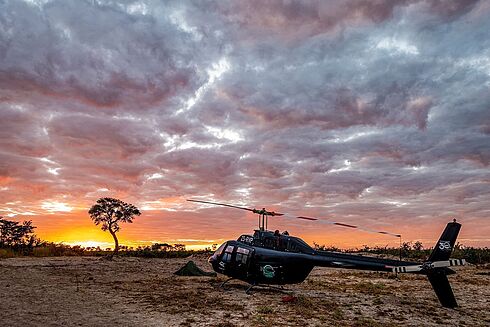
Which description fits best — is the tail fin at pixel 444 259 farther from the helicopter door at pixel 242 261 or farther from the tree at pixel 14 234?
the tree at pixel 14 234

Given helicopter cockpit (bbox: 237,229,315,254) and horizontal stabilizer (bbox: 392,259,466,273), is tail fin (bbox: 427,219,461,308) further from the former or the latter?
helicopter cockpit (bbox: 237,229,315,254)

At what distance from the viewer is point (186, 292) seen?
20.4 meters

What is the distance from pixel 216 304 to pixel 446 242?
11.0 metres

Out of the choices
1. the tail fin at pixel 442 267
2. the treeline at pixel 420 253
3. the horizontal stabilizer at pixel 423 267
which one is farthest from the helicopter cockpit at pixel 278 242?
the treeline at pixel 420 253

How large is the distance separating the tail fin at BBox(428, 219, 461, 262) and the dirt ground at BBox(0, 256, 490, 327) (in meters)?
2.47

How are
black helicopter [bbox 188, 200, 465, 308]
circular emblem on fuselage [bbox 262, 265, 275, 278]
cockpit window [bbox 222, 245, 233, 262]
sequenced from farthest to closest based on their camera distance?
1. cockpit window [bbox 222, 245, 233, 262]
2. circular emblem on fuselage [bbox 262, 265, 275, 278]
3. black helicopter [bbox 188, 200, 465, 308]

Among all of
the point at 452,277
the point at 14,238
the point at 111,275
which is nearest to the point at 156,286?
the point at 111,275

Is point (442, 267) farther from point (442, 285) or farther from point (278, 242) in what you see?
point (278, 242)

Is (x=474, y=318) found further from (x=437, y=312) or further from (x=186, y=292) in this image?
(x=186, y=292)

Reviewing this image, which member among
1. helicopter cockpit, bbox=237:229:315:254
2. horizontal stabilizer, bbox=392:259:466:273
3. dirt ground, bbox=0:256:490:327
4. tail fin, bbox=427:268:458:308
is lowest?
dirt ground, bbox=0:256:490:327

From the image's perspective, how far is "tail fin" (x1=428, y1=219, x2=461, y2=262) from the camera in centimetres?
1741

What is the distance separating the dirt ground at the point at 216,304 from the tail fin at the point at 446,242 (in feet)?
8.11

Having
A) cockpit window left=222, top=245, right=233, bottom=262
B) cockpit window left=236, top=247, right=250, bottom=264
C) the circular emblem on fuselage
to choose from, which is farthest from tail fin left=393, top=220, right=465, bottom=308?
cockpit window left=222, top=245, right=233, bottom=262

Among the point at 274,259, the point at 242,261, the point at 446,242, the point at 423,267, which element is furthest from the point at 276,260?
the point at 446,242
